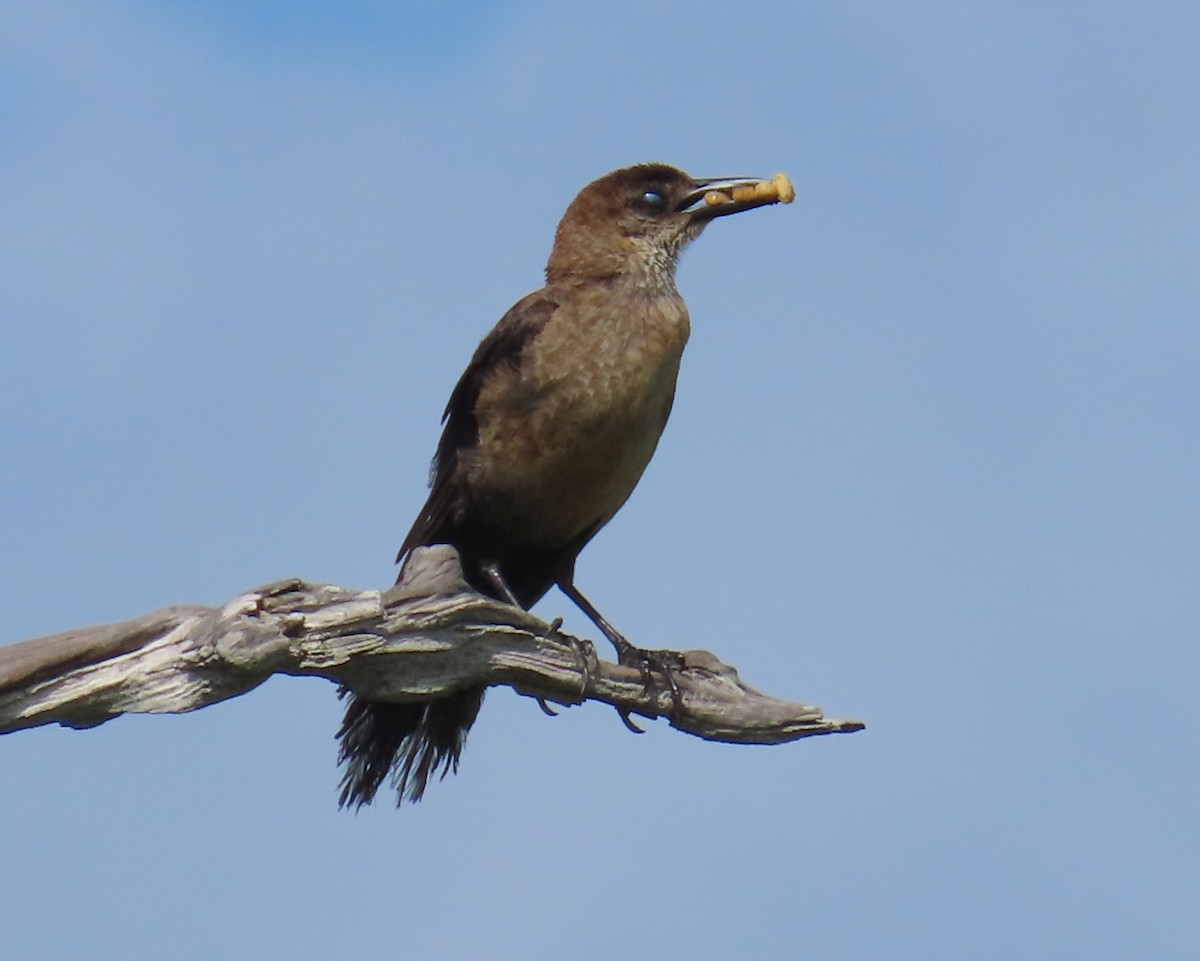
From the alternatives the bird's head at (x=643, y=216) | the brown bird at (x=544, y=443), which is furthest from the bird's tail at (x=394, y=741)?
the bird's head at (x=643, y=216)

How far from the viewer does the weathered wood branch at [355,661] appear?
4.72 m

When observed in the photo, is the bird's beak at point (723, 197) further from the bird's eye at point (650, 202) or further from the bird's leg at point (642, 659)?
the bird's leg at point (642, 659)

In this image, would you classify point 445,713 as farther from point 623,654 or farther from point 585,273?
point 585,273

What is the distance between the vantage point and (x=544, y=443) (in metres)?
6.11

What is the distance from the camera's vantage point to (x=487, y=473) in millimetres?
6188

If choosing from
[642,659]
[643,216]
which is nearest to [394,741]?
[642,659]

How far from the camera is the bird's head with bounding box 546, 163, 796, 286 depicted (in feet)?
21.8

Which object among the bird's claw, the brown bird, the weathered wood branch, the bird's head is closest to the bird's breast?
the brown bird

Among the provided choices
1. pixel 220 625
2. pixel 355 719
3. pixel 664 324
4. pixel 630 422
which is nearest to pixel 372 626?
pixel 220 625

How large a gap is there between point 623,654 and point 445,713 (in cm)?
59

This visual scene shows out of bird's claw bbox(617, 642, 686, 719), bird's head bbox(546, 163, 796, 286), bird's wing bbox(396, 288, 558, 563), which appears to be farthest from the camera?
bird's head bbox(546, 163, 796, 286)

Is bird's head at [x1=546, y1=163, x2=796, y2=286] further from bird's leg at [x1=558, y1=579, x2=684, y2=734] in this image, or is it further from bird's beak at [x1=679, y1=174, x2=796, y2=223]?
bird's leg at [x1=558, y1=579, x2=684, y2=734]

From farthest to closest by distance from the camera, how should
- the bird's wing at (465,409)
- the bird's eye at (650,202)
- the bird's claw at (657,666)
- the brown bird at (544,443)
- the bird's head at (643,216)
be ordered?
the bird's eye at (650,202) → the bird's head at (643,216) → the bird's wing at (465,409) → the brown bird at (544,443) → the bird's claw at (657,666)

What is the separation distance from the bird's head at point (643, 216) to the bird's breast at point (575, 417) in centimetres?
37
